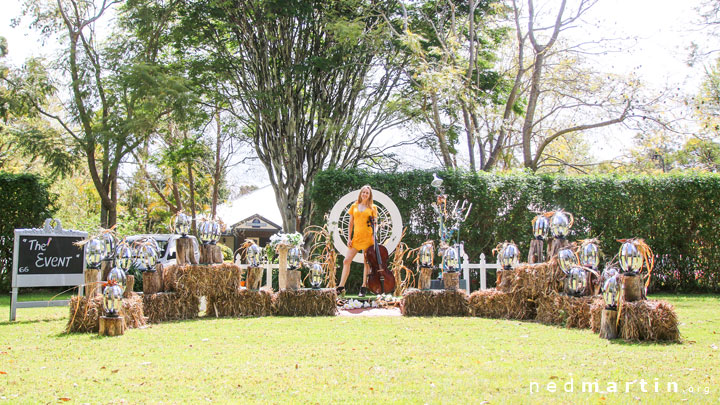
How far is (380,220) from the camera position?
41.1ft

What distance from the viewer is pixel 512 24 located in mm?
19188

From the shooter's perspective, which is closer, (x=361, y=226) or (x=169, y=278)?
(x=169, y=278)

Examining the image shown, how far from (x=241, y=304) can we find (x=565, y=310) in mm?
4714

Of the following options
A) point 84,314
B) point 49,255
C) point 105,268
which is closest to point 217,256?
point 105,268

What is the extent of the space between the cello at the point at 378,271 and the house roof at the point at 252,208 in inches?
722

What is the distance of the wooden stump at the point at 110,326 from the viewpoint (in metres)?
6.55

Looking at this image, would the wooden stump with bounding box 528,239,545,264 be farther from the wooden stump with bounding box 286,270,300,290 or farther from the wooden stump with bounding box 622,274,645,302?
the wooden stump with bounding box 286,270,300,290

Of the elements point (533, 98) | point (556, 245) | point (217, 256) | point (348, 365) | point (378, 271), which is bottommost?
point (348, 365)

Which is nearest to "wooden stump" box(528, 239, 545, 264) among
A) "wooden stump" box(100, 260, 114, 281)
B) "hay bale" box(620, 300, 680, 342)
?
"hay bale" box(620, 300, 680, 342)

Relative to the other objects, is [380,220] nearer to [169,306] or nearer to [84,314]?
[169,306]

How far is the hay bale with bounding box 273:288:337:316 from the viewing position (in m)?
8.93

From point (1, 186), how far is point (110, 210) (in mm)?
4642

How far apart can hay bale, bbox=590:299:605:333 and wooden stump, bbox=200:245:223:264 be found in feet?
17.1

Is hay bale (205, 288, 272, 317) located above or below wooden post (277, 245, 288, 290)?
below
